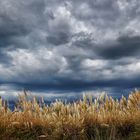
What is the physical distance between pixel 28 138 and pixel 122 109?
4.86 meters

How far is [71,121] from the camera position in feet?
45.7

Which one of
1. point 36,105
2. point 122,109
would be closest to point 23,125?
point 36,105

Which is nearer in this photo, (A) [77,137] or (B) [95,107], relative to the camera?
(A) [77,137]

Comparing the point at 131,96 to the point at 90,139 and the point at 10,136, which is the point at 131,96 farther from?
the point at 10,136

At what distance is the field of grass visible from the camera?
13266 millimetres

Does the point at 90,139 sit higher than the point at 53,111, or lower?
lower

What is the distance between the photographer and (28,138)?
1355 cm

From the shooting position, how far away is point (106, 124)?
46.0 feet

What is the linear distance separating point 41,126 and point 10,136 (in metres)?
1.29

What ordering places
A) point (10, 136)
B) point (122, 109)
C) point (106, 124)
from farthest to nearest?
1. point (122, 109)
2. point (106, 124)
3. point (10, 136)

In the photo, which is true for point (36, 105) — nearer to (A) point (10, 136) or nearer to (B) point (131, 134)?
(A) point (10, 136)

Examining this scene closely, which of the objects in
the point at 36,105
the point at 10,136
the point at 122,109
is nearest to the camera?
the point at 10,136

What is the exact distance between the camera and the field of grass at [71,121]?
13266 mm

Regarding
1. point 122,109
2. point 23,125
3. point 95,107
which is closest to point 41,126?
point 23,125
